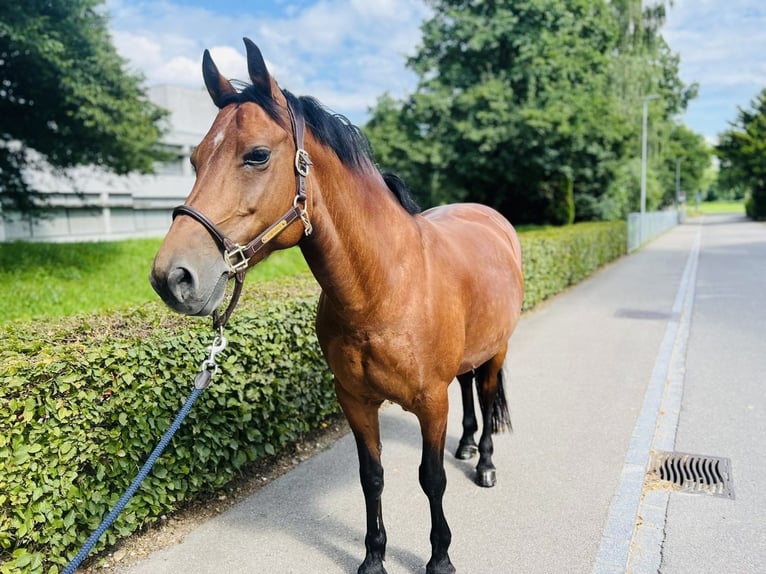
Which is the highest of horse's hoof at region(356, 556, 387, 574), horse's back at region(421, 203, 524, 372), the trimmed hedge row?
horse's back at region(421, 203, 524, 372)

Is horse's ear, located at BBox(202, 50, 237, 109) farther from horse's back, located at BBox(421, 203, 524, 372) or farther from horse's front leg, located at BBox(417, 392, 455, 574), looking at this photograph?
horse's front leg, located at BBox(417, 392, 455, 574)

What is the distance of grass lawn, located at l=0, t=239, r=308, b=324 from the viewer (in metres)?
8.16

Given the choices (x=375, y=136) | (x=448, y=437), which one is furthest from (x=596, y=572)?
(x=375, y=136)

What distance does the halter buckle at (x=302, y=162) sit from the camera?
6.16 feet

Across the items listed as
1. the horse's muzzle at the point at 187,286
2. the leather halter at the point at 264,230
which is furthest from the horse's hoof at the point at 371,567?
the horse's muzzle at the point at 187,286

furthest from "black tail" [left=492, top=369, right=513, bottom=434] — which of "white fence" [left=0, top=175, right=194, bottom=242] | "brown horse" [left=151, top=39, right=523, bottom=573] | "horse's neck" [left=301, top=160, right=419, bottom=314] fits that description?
"white fence" [left=0, top=175, right=194, bottom=242]

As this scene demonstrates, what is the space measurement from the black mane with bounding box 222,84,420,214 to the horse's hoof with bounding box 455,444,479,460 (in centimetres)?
263

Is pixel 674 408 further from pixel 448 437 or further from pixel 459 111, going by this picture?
pixel 459 111

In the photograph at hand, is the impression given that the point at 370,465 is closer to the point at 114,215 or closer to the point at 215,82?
the point at 215,82

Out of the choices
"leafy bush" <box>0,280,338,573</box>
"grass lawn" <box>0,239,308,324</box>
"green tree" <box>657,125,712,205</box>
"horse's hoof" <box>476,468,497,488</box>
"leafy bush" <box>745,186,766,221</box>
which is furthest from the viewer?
"green tree" <box>657,125,712,205</box>

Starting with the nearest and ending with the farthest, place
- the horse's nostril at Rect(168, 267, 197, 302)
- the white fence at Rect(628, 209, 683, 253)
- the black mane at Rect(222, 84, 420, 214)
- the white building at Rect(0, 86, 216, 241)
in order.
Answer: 1. the horse's nostril at Rect(168, 267, 197, 302)
2. the black mane at Rect(222, 84, 420, 214)
3. the white fence at Rect(628, 209, 683, 253)
4. the white building at Rect(0, 86, 216, 241)

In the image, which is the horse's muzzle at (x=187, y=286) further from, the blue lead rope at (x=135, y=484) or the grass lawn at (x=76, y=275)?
the grass lawn at (x=76, y=275)

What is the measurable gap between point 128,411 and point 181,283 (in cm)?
170

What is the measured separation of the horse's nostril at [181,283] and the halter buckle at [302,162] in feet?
1.77
